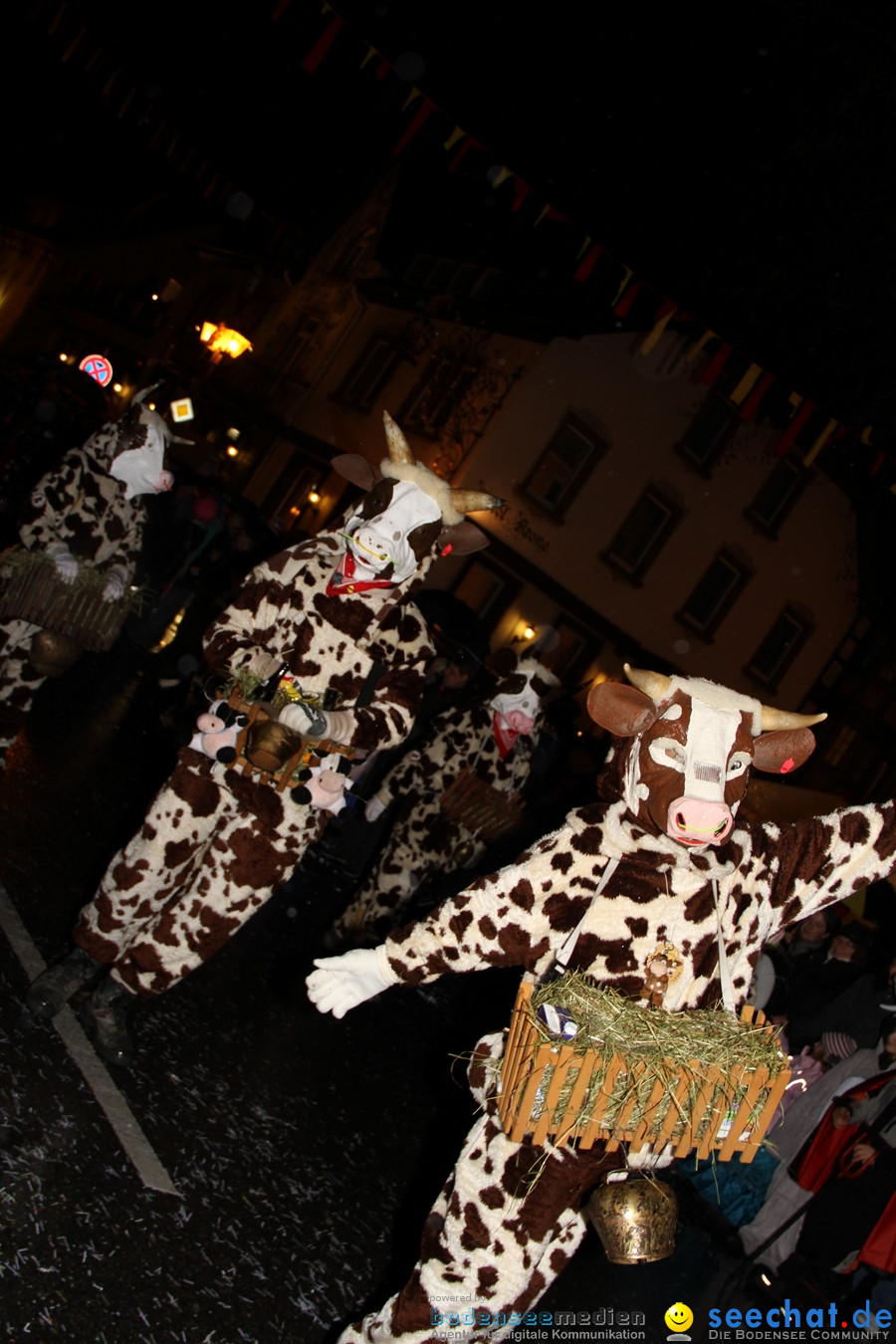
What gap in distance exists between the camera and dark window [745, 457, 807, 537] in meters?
17.9

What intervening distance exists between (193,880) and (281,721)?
0.77 metres

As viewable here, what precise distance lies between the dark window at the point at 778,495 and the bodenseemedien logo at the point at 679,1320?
1570cm

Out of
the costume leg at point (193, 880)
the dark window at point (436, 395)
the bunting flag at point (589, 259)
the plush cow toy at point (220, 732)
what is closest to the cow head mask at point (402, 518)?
the plush cow toy at point (220, 732)

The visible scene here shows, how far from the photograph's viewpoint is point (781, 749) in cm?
286

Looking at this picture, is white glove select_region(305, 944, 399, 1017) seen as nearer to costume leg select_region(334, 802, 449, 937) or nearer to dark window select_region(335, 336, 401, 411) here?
costume leg select_region(334, 802, 449, 937)

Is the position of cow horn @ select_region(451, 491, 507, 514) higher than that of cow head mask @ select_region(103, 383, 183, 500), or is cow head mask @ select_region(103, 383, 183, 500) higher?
cow horn @ select_region(451, 491, 507, 514)

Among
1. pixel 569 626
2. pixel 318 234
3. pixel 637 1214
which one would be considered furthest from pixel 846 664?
pixel 637 1214

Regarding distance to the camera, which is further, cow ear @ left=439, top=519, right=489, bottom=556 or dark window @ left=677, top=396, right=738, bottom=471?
dark window @ left=677, top=396, right=738, bottom=471

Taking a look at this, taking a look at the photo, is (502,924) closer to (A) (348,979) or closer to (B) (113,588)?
(A) (348,979)

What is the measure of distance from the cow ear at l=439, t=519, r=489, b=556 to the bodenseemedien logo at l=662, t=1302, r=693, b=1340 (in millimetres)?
3291

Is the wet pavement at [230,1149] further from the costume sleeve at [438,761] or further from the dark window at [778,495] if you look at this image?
the dark window at [778,495]

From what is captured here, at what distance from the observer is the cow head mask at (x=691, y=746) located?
2654 mm

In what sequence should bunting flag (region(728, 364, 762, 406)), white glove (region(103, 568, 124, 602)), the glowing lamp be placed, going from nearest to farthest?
1. white glove (region(103, 568, 124, 602))
2. bunting flag (region(728, 364, 762, 406))
3. the glowing lamp

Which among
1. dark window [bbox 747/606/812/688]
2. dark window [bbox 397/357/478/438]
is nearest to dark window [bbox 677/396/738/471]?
dark window [bbox 747/606/812/688]
